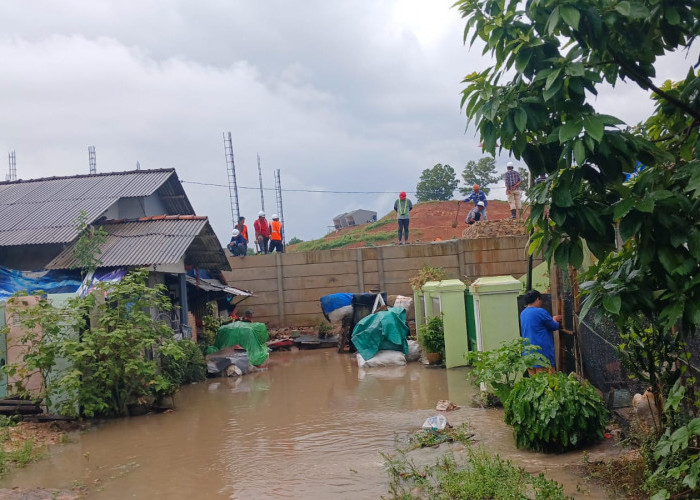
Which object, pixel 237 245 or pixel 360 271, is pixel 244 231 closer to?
pixel 237 245

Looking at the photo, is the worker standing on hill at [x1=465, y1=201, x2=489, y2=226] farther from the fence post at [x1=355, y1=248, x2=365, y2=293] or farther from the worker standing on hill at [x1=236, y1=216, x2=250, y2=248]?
the worker standing on hill at [x1=236, y1=216, x2=250, y2=248]

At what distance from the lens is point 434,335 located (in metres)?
12.2

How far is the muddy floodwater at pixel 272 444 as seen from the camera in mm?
5730

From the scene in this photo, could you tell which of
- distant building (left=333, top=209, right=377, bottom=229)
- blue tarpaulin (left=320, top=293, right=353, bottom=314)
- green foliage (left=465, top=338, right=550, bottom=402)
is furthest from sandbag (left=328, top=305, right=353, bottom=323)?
distant building (left=333, top=209, right=377, bottom=229)

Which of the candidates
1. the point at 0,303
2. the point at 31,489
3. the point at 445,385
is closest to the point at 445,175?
the point at 445,385

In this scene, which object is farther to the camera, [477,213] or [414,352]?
[477,213]

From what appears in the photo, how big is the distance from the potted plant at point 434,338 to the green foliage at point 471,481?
6.55 meters

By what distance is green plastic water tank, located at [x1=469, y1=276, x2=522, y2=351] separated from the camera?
8867 millimetres

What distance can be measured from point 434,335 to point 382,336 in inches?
47.1

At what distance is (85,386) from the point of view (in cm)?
880

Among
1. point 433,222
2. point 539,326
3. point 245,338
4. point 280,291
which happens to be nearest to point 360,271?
point 280,291

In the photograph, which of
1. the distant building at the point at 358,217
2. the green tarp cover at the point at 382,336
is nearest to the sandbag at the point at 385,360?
the green tarp cover at the point at 382,336

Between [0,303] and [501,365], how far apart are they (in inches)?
273

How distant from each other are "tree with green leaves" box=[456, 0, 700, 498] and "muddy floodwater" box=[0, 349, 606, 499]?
2268mm
